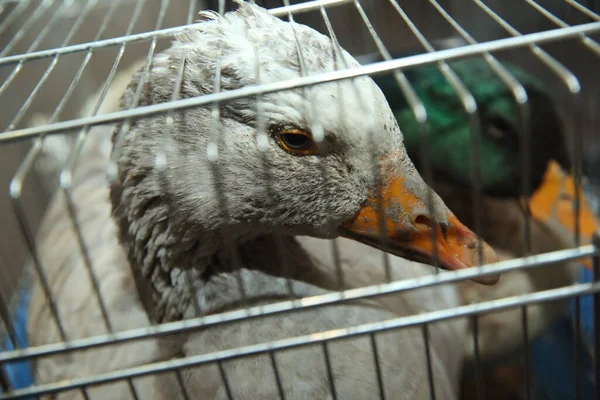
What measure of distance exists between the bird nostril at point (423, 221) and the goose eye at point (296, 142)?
0.45ft

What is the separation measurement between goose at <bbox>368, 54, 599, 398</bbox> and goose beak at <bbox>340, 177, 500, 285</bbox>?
62cm

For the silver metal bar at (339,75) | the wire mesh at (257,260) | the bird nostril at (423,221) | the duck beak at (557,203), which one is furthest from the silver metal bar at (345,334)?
the duck beak at (557,203)

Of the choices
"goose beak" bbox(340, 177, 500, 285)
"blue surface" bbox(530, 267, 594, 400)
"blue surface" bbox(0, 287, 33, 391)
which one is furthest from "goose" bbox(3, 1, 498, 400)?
"blue surface" bbox(530, 267, 594, 400)

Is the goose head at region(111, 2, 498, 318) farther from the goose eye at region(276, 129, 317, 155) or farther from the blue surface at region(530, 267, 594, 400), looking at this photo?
the blue surface at region(530, 267, 594, 400)

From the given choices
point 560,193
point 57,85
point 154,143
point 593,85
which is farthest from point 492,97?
point 57,85

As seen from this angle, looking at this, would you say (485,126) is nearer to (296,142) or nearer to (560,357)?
(560,357)

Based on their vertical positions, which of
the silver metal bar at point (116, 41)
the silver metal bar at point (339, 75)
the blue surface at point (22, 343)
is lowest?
the blue surface at point (22, 343)

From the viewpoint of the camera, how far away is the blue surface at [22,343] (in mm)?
1149

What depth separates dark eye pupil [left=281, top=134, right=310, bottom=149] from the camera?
1.93 ft

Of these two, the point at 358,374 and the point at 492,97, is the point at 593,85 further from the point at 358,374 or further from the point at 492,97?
the point at 358,374

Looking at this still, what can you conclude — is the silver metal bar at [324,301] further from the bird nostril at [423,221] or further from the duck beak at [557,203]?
the duck beak at [557,203]

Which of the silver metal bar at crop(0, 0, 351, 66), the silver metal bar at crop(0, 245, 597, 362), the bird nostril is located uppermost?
the silver metal bar at crop(0, 0, 351, 66)

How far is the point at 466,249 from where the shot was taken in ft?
1.96

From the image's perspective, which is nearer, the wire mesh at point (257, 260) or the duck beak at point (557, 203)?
the wire mesh at point (257, 260)
